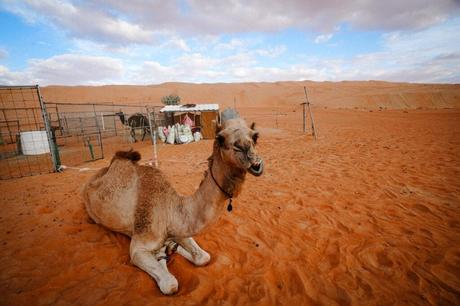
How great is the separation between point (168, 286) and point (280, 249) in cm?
173

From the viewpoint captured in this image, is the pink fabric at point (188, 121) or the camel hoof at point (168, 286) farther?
the pink fabric at point (188, 121)

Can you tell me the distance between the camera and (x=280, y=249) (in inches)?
138

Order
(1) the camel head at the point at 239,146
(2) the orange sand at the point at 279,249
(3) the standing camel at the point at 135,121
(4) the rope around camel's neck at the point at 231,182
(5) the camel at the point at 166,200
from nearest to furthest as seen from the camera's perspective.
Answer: (1) the camel head at the point at 239,146 < (5) the camel at the point at 166,200 < (4) the rope around camel's neck at the point at 231,182 < (2) the orange sand at the point at 279,249 < (3) the standing camel at the point at 135,121

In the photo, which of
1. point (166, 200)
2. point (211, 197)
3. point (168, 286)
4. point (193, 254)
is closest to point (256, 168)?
point (211, 197)

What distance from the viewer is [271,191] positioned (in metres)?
5.88

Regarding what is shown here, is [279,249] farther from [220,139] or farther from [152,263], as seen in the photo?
[220,139]

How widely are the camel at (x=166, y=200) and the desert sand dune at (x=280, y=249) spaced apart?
27 cm

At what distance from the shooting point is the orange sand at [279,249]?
265 cm

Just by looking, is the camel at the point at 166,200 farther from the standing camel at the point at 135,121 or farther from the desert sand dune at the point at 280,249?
the standing camel at the point at 135,121

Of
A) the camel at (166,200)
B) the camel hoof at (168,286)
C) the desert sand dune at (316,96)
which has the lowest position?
the camel hoof at (168,286)

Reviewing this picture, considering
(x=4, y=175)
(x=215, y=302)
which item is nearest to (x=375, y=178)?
(x=215, y=302)

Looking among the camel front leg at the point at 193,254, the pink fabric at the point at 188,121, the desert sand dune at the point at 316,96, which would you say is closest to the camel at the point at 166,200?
the camel front leg at the point at 193,254

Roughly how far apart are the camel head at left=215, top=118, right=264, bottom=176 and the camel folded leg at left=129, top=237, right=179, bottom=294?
149 centimetres

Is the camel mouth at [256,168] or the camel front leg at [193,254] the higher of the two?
the camel mouth at [256,168]
